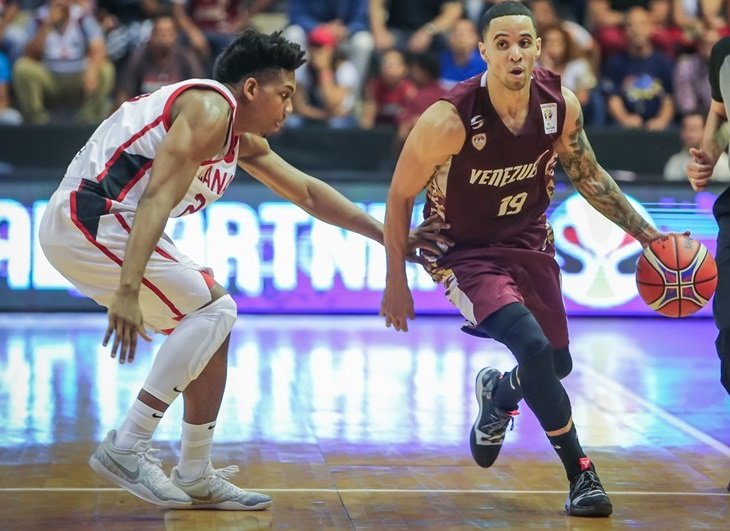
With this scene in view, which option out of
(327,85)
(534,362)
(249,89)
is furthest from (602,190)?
(327,85)

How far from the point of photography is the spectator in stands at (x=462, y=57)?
41.7ft

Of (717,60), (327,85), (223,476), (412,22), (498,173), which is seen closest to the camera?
(223,476)

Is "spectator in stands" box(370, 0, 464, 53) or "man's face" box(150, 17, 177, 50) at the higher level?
"spectator in stands" box(370, 0, 464, 53)

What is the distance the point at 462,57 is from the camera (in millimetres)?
12797

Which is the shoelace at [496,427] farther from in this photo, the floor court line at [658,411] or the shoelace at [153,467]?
the shoelace at [153,467]

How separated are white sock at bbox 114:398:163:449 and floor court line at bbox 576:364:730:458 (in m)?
2.78

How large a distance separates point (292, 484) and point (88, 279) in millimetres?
1255

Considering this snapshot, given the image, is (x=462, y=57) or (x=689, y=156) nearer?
(x=689, y=156)

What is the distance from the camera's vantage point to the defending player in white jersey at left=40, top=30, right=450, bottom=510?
4.54 m

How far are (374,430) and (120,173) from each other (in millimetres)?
2306

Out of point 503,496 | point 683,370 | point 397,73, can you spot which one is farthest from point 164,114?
point 397,73

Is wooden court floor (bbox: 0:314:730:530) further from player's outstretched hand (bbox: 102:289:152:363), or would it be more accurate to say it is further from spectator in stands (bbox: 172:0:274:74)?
spectator in stands (bbox: 172:0:274:74)

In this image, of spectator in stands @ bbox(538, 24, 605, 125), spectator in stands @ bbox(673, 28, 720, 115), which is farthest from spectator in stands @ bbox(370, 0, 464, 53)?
spectator in stands @ bbox(673, 28, 720, 115)

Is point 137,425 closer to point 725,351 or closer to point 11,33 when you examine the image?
point 725,351
